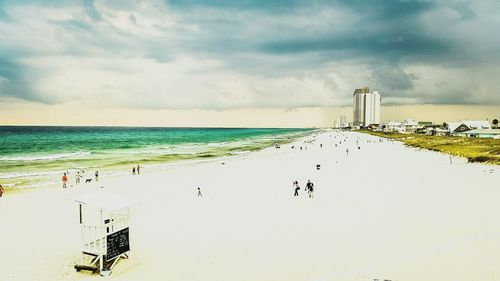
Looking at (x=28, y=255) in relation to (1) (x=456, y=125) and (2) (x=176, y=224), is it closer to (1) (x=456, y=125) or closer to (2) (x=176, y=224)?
(2) (x=176, y=224)

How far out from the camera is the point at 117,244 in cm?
1234

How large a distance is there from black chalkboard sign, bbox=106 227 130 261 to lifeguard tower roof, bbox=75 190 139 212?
1009 mm

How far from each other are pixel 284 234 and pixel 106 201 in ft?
24.2

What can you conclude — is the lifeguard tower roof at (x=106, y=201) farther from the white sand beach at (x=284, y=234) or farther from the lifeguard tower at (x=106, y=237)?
the white sand beach at (x=284, y=234)

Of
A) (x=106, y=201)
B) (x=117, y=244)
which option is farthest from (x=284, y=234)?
(x=106, y=201)

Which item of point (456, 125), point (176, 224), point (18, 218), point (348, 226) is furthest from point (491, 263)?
point (456, 125)

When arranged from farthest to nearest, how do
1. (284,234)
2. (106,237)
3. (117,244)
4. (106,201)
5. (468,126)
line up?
1. (468,126)
2. (284,234)
3. (117,244)
4. (106,201)
5. (106,237)

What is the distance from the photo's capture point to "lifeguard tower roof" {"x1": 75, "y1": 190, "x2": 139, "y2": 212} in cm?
1187

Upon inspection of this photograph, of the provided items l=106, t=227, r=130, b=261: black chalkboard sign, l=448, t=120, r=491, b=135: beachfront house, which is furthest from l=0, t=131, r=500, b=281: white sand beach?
l=448, t=120, r=491, b=135: beachfront house

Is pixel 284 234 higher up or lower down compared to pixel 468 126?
lower down

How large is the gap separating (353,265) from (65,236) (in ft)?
40.0

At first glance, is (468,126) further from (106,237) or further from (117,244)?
Answer: (106,237)

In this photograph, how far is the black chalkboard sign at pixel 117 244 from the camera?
472 inches

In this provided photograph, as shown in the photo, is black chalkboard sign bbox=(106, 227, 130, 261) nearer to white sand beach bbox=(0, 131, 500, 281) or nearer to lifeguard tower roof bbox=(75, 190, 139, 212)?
white sand beach bbox=(0, 131, 500, 281)
